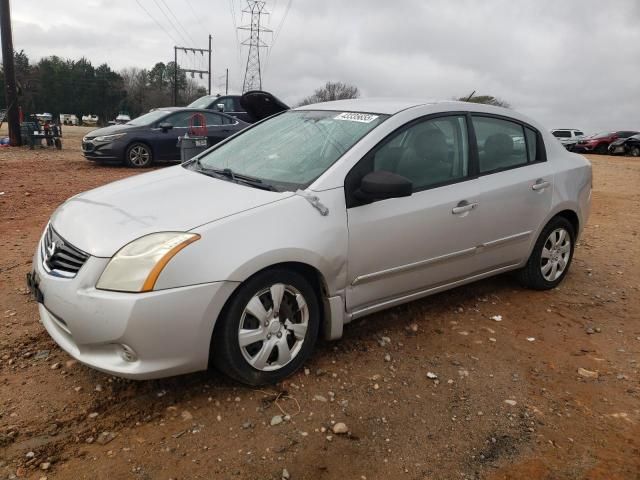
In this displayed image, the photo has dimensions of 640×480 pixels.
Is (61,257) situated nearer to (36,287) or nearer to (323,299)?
(36,287)

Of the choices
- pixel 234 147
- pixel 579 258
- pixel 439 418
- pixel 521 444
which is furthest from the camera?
pixel 579 258

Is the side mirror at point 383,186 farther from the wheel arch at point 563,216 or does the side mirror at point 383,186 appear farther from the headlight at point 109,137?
the headlight at point 109,137

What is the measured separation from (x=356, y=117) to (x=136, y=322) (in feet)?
6.43

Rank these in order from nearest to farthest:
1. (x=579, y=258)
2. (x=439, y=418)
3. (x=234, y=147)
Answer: (x=439, y=418), (x=234, y=147), (x=579, y=258)

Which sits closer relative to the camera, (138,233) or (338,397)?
(138,233)

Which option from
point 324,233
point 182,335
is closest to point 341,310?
point 324,233

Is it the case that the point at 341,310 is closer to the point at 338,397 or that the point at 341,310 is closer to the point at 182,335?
the point at 338,397

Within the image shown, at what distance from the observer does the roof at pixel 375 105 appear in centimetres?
352

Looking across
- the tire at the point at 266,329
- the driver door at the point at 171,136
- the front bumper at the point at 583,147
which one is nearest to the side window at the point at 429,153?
the tire at the point at 266,329

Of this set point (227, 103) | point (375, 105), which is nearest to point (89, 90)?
point (227, 103)

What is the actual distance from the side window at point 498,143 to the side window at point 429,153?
0.55ft

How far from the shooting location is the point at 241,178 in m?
3.24

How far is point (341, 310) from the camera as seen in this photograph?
121 inches

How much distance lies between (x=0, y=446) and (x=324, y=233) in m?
1.83
